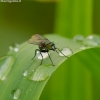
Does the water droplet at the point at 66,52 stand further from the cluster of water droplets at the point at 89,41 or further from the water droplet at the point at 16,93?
the water droplet at the point at 16,93

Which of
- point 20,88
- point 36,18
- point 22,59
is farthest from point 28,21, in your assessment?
point 20,88

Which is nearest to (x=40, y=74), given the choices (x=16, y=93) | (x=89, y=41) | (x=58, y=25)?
(x=16, y=93)

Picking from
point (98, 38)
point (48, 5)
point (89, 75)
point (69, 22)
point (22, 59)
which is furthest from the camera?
point (48, 5)

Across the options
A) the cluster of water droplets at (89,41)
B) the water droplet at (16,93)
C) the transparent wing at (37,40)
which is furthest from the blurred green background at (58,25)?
the water droplet at (16,93)

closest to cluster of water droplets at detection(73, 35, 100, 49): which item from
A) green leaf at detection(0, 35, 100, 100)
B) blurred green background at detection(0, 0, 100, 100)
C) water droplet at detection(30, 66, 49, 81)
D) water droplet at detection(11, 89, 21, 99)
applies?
green leaf at detection(0, 35, 100, 100)

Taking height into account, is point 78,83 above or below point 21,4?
below

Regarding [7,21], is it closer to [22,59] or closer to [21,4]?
[21,4]

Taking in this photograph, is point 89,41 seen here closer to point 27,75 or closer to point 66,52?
point 66,52
